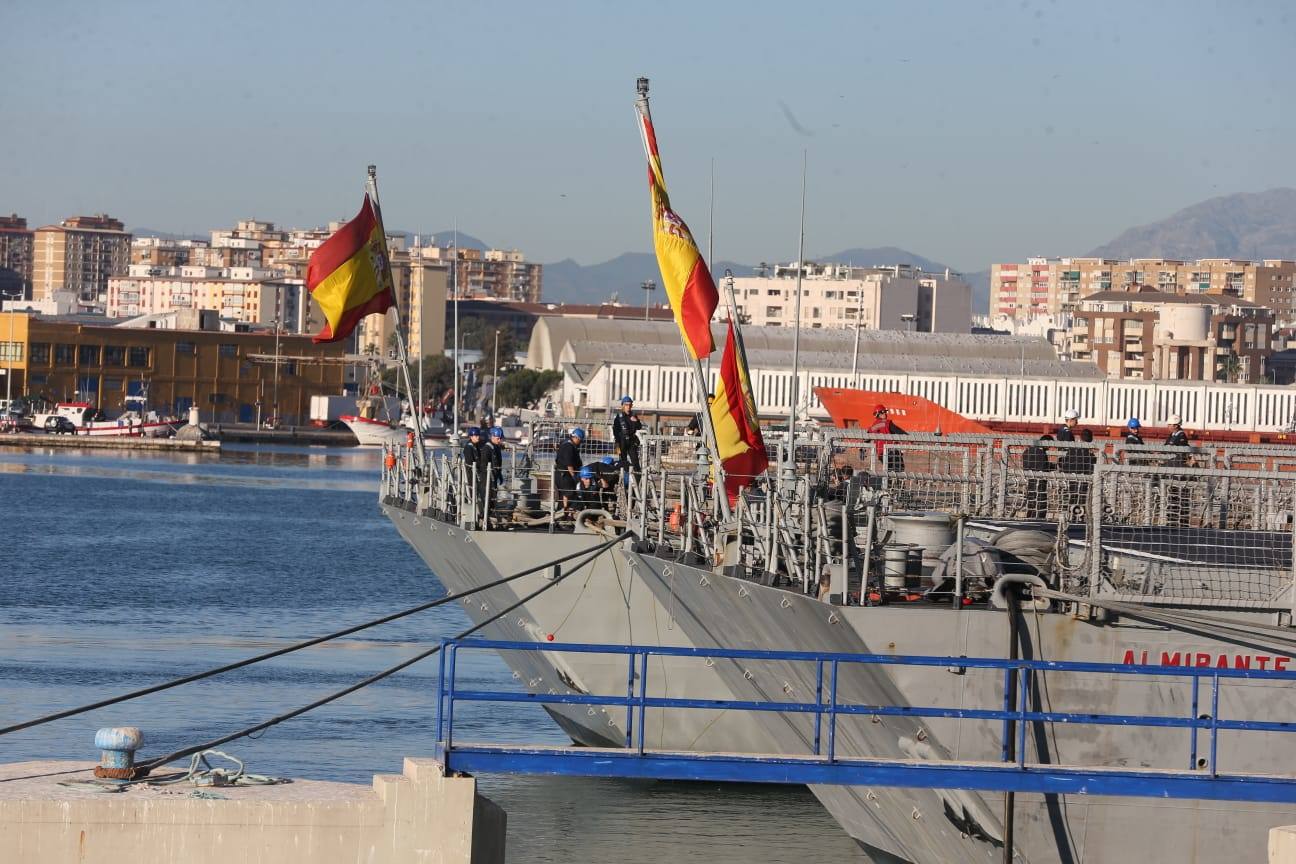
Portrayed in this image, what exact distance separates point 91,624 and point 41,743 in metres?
13.7

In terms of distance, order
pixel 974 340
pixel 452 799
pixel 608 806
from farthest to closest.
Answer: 1. pixel 974 340
2. pixel 608 806
3. pixel 452 799

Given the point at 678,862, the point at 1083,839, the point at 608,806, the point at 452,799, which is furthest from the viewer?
the point at 608,806

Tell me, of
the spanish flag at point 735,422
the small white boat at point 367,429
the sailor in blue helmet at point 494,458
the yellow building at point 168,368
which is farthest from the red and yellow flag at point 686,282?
the yellow building at point 168,368

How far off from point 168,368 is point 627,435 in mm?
141243

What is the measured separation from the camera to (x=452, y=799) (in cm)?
1292

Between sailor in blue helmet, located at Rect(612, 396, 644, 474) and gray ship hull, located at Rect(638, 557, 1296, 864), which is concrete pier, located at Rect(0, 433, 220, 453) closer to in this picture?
sailor in blue helmet, located at Rect(612, 396, 644, 474)

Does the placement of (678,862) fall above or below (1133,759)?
below

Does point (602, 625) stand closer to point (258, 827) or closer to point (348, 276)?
point (348, 276)

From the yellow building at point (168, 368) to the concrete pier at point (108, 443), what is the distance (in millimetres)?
15402

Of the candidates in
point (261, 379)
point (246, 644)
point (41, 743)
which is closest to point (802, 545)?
point (41, 743)

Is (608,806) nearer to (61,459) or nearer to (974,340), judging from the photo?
(974,340)

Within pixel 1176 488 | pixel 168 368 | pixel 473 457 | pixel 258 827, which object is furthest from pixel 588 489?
pixel 168 368

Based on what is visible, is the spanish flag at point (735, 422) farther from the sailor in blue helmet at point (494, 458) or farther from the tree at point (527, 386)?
the tree at point (527, 386)

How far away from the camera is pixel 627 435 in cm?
2272
